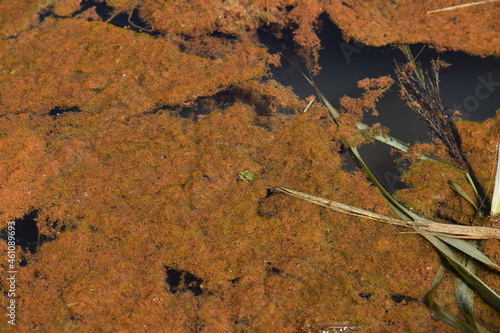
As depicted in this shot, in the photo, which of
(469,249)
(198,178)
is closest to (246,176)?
(198,178)

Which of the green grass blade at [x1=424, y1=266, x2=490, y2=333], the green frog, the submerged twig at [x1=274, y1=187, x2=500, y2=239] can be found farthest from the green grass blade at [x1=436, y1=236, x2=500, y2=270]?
the green frog

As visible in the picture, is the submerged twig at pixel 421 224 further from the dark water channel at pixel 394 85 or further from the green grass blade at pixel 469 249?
the dark water channel at pixel 394 85

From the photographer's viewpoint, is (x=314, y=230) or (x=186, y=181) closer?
(x=314, y=230)

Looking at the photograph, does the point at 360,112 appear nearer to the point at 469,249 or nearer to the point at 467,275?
the point at 469,249

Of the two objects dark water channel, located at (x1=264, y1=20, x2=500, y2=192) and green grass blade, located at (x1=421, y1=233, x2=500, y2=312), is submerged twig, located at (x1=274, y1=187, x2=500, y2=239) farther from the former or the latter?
dark water channel, located at (x1=264, y1=20, x2=500, y2=192)

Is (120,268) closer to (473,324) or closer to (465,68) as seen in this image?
(473,324)

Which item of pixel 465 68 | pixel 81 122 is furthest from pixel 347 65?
pixel 81 122

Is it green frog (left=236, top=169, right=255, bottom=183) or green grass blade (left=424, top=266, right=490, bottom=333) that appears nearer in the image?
green grass blade (left=424, top=266, right=490, bottom=333)
